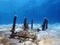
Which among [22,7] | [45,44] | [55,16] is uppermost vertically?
[22,7]

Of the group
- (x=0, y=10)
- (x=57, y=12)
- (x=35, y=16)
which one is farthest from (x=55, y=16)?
(x=0, y=10)

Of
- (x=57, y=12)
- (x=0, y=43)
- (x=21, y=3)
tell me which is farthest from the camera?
(x=21, y=3)

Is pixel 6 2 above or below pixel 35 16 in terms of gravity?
above

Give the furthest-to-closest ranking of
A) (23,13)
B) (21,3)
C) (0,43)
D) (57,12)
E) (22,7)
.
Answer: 1. (21,3)
2. (22,7)
3. (23,13)
4. (57,12)
5. (0,43)

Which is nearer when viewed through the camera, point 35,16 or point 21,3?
point 35,16

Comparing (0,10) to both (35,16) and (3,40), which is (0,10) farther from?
(3,40)

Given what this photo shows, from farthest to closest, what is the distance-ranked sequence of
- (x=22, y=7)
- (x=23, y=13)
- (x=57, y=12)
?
(x=22, y=7) < (x=23, y=13) < (x=57, y=12)

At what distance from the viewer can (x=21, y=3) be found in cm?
7481

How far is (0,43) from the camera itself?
11250 millimetres

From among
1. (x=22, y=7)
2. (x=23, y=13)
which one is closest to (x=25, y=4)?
(x=22, y=7)

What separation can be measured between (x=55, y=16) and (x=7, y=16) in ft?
63.7

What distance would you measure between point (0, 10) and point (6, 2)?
462 centimetres

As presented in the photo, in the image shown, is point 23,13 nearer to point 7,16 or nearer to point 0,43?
point 7,16

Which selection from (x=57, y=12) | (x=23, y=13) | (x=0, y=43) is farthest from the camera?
(x=23, y=13)
